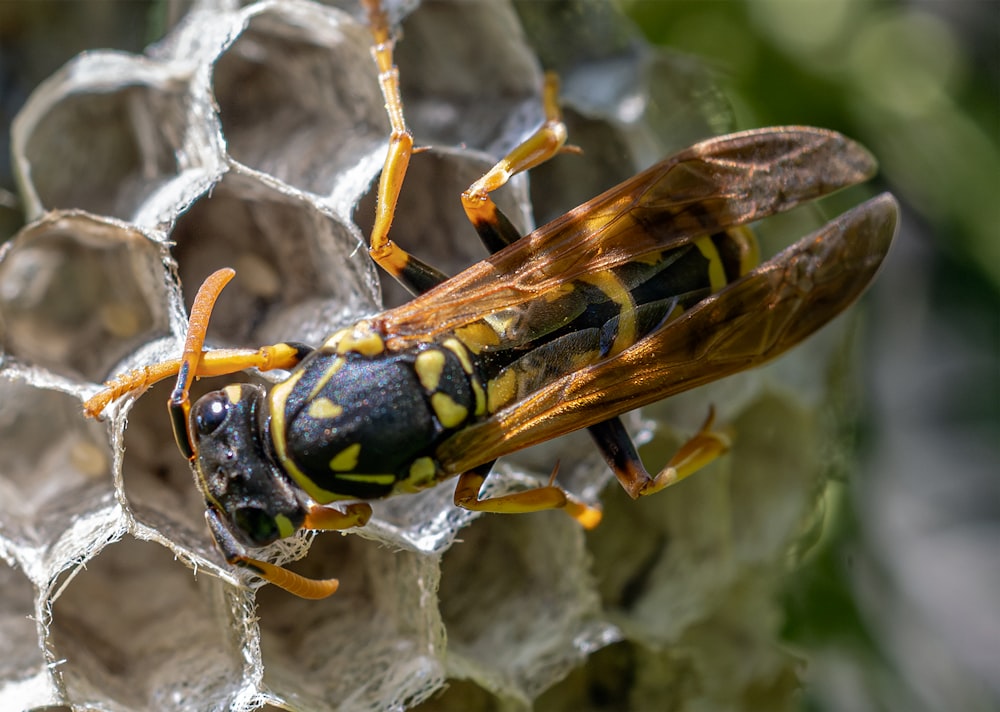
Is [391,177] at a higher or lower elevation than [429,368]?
higher

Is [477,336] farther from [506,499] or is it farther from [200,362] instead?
[200,362]

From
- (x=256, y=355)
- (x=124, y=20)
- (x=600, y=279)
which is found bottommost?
(x=600, y=279)

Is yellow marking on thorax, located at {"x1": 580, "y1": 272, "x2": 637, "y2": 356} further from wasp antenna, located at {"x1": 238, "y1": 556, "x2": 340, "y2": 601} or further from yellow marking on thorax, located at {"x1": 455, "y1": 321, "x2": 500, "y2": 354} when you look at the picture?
wasp antenna, located at {"x1": 238, "y1": 556, "x2": 340, "y2": 601}

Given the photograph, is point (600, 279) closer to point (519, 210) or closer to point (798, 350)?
point (519, 210)

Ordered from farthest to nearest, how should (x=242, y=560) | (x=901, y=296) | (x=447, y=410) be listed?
(x=901, y=296)
(x=447, y=410)
(x=242, y=560)

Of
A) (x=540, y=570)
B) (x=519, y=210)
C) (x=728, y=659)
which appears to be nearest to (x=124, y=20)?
(x=519, y=210)

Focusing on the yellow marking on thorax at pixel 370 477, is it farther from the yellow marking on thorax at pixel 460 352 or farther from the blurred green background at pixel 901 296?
the blurred green background at pixel 901 296

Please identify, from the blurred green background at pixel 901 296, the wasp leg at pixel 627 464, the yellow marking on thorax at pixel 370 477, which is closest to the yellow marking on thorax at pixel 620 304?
the wasp leg at pixel 627 464

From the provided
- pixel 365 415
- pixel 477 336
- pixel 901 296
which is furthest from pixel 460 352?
pixel 901 296
